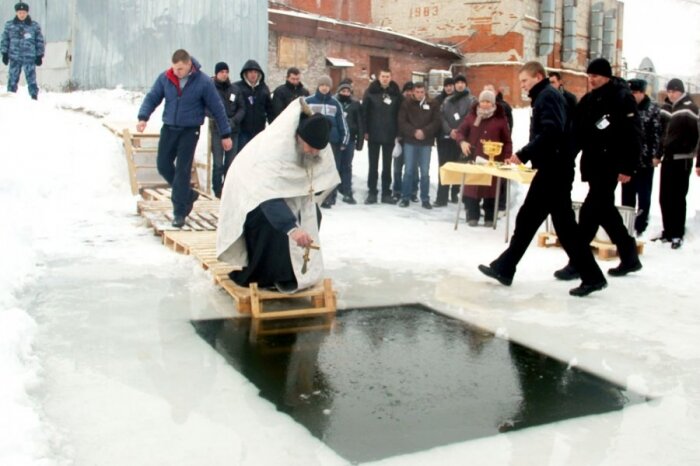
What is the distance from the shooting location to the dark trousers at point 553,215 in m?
5.77

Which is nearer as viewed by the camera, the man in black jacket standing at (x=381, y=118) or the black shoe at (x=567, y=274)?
the black shoe at (x=567, y=274)

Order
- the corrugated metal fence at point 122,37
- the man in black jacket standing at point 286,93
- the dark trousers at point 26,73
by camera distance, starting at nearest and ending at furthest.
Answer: the man in black jacket standing at point 286,93
the dark trousers at point 26,73
the corrugated metal fence at point 122,37

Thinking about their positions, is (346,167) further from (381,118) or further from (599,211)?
(599,211)

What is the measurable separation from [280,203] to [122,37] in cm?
1040

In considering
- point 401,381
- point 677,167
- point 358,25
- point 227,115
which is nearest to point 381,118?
point 227,115

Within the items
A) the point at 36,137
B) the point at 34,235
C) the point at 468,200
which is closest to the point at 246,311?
the point at 34,235

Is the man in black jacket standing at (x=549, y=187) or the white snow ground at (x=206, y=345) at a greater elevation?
the man in black jacket standing at (x=549, y=187)

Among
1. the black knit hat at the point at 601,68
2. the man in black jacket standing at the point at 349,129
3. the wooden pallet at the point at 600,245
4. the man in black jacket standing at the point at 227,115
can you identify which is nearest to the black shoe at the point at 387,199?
the man in black jacket standing at the point at 349,129

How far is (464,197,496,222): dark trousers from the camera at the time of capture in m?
9.27

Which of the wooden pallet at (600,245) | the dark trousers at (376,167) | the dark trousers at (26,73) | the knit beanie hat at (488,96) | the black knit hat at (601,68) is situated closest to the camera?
the black knit hat at (601,68)

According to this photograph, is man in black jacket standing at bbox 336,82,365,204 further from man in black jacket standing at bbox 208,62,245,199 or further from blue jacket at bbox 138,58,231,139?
blue jacket at bbox 138,58,231,139

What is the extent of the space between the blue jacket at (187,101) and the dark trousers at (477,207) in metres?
3.15

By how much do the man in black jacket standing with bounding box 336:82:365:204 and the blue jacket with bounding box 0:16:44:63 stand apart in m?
5.36

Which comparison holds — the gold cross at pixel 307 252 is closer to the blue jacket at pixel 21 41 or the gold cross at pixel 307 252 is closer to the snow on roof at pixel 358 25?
the blue jacket at pixel 21 41
